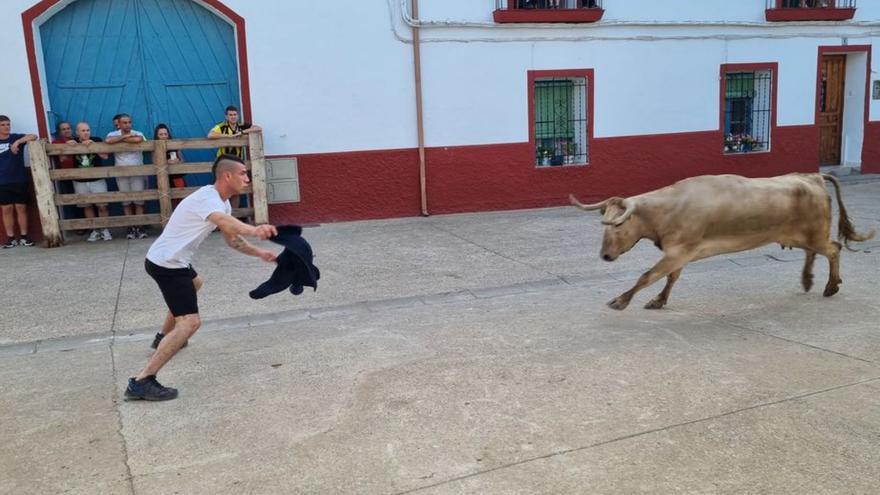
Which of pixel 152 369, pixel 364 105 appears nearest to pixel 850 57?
pixel 364 105

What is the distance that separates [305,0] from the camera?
1029 cm

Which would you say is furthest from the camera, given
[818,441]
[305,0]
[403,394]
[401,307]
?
[305,0]

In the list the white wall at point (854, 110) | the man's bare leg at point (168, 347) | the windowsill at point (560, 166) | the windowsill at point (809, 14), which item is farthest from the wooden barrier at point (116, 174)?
the white wall at point (854, 110)

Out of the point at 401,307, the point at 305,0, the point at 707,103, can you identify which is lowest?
the point at 401,307

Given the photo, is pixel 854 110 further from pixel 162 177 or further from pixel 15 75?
pixel 15 75

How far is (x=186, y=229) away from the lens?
14.1 ft

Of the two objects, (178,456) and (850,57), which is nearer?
(178,456)

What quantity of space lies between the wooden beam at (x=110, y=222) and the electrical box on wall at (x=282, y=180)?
5.40 feet

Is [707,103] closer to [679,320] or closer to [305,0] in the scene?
[305,0]

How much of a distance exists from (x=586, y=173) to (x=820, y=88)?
5.06 meters

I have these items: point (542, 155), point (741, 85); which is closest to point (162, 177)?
point (542, 155)

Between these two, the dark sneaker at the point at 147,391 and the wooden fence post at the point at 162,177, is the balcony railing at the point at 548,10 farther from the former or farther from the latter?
the dark sneaker at the point at 147,391

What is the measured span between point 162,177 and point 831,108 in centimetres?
1218

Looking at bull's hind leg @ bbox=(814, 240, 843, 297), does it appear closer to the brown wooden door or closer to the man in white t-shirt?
the man in white t-shirt
